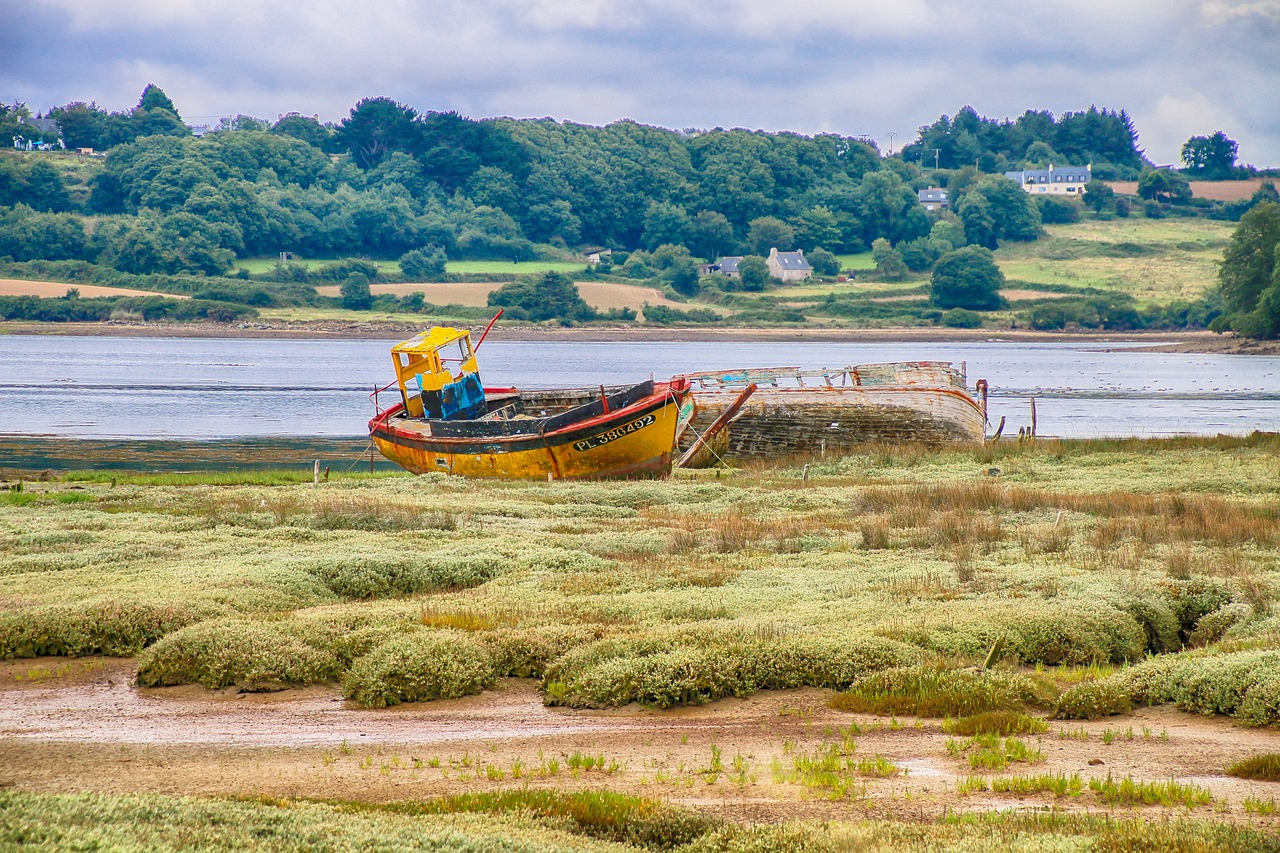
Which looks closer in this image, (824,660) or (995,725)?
(995,725)

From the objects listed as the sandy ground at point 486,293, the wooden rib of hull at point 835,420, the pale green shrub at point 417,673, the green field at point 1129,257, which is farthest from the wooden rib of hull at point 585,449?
the green field at point 1129,257

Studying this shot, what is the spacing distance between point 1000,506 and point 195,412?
4174 centimetres

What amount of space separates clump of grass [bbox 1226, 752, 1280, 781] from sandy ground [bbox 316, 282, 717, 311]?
11780 cm

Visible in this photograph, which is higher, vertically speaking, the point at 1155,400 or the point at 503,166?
the point at 503,166

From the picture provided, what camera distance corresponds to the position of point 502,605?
1330cm

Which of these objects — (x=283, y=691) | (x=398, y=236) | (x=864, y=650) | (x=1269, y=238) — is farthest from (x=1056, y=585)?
(x=398, y=236)

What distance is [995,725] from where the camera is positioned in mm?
9352

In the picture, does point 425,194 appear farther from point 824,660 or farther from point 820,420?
point 824,660

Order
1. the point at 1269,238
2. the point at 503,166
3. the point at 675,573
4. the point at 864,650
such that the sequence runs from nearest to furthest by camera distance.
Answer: the point at 864,650 → the point at 675,573 → the point at 1269,238 → the point at 503,166

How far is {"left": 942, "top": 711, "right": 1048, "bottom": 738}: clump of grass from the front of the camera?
927cm

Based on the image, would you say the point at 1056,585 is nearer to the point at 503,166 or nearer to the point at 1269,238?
the point at 1269,238

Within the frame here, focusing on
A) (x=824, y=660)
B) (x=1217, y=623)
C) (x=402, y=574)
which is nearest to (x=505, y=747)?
(x=824, y=660)

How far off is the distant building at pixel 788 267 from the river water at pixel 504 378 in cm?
2128

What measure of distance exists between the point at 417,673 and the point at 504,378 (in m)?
65.8
